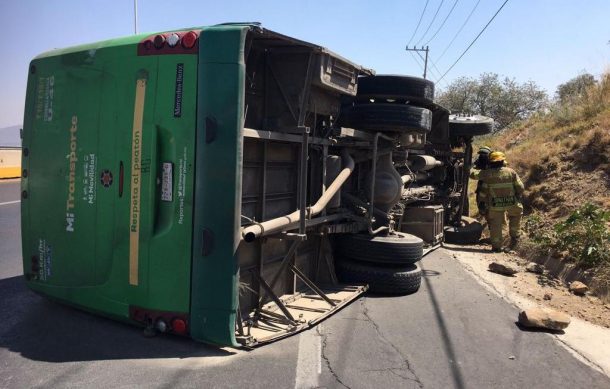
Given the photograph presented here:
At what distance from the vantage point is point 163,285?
4098mm

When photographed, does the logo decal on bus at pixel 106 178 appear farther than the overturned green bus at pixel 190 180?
Yes

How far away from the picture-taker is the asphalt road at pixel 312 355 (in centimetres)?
362

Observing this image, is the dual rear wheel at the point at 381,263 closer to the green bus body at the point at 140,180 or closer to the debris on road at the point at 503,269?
the debris on road at the point at 503,269

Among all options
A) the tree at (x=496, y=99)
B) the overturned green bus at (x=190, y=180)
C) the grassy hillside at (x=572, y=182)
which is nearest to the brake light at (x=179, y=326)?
the overturned green bus at (x=190, y=180)

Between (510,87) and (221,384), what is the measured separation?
40127 mm

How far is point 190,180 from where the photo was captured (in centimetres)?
399

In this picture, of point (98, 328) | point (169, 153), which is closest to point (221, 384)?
point (98, 328)

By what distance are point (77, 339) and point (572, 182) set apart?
9282mm

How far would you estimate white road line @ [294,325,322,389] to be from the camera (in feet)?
11.9

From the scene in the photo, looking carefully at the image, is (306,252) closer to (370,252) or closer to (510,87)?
(370,252)

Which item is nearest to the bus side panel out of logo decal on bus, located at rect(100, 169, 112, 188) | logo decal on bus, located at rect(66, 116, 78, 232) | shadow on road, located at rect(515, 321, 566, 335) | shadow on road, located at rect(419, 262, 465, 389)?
logo decal on bus, located at rect(100, 169, 112, 188)

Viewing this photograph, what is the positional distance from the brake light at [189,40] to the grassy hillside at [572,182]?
5792 millimetres

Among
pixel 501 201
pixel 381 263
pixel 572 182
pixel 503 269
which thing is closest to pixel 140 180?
pixel 381 263

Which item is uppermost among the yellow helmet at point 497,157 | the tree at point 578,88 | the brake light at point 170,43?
the tree at point 578,88
